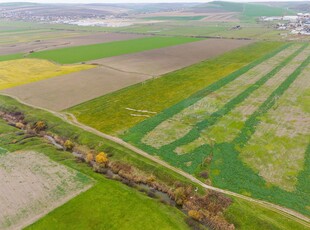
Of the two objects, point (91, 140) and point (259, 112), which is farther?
point (259, 112)

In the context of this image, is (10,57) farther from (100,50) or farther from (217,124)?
(217,124)

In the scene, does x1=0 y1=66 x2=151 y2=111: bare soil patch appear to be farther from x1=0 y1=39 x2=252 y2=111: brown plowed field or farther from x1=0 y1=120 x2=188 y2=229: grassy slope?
x1=0 y1=120 x2=188 y2=229: grassy slope

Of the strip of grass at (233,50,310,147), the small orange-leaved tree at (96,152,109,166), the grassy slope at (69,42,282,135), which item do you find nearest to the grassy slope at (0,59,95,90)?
the grassy slope at (69,42,282,135)

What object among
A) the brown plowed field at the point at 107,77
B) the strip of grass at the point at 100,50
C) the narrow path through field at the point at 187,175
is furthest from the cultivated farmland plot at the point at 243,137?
the strip of grass at the point at 100,50

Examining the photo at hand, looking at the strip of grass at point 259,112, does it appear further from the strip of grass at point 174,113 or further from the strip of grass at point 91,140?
the strip of grass at point 91,140

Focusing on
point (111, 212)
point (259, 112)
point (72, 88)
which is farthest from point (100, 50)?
point (111, 212)

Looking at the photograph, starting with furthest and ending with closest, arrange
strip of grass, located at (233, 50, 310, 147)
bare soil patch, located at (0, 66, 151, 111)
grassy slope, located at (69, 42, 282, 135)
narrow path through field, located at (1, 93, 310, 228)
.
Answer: bare soil patch, located at (0, 66, 151, 111) < grassy slope, located at (69, 42, 282, 135) < strip of grass, located at (233, 50, 310, 147) < narrow path through field, located at (1, 93, 310, 228)
